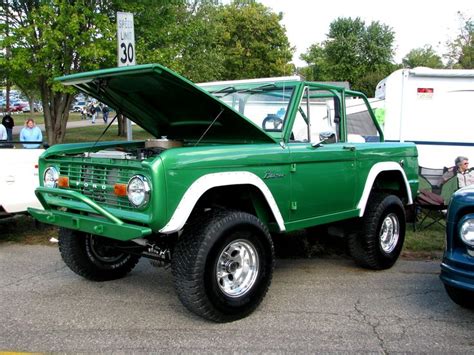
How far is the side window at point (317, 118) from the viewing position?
17.0 ft

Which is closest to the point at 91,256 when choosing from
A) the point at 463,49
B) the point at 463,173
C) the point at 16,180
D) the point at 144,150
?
the point at 144,150

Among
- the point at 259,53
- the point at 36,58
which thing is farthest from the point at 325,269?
the point at 259,53

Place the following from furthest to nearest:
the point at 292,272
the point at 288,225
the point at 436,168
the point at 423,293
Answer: the point at 436,168
the point at 292,272
the point at 423,293
the point at 288,225

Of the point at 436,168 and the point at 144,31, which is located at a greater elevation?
the point at 144,31

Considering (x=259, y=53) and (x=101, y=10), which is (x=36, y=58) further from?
(x=259, y=53)

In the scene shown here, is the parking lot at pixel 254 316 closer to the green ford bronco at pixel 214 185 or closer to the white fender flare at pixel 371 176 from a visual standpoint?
the green ford bronco at pixel 214 185

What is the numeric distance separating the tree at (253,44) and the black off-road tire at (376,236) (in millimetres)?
38323

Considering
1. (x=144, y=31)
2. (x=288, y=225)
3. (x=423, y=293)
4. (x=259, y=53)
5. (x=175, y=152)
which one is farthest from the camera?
(x=259, y=53)

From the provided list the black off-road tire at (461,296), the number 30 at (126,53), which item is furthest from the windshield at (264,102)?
the number 30 at (126,53)

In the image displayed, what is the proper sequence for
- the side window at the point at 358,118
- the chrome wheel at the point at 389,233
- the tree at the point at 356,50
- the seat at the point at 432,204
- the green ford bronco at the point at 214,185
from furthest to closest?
the tree at the point at 356,50
the side window at the point at 358,118
the seat at the point at 432,204
the chrome wheel at the point at 389,233
the green ford bronco at the point at 214,185

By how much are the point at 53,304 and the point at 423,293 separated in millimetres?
3476

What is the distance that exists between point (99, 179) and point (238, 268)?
1357mm

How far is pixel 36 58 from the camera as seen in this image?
1550 cm

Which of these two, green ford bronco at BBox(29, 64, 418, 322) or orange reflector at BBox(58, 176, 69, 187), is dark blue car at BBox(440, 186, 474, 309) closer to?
green ford bronco at BBox(29, 64, 418, 322)
